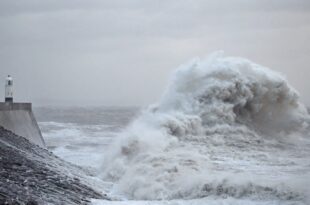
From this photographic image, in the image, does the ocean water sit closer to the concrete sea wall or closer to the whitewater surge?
the whitewater surge

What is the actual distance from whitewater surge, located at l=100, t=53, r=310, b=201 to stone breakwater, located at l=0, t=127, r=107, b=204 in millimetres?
1002

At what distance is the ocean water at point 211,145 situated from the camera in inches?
356

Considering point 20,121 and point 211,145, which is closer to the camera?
point 211,145

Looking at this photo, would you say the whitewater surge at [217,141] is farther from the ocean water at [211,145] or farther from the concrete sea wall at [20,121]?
the concrete sea wall at [20,121]

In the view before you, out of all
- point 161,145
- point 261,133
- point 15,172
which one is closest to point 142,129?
point 161,145

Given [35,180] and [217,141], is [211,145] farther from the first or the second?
[35,180]

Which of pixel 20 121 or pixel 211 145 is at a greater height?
pixel 20 121

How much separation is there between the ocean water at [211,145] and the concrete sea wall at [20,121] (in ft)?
3.45

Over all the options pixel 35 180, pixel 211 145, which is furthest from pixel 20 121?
pixel 35 180

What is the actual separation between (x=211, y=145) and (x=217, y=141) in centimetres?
39

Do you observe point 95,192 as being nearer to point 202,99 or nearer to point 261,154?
point 261,154

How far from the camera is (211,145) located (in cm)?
1349

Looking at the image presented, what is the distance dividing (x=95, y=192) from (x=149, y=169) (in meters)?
1.60

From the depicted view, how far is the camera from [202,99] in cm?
1680
